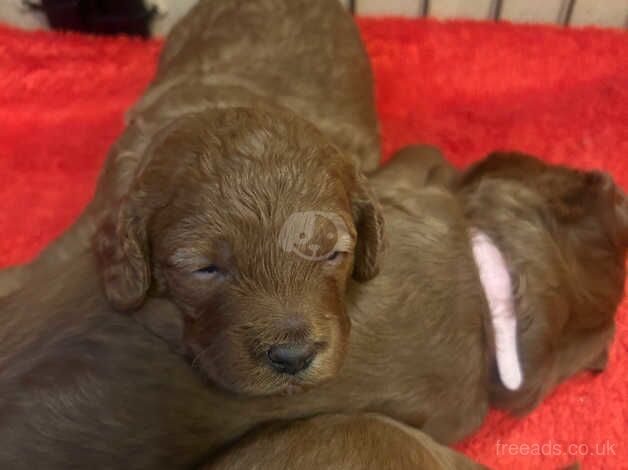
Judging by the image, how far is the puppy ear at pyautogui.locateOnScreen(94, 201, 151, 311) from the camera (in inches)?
78.9

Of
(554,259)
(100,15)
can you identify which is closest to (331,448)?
(554,259)

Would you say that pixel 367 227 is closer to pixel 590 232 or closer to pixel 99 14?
pixel 590 232

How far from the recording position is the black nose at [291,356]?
187 cm

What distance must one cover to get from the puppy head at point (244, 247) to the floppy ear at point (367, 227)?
0.11 meters

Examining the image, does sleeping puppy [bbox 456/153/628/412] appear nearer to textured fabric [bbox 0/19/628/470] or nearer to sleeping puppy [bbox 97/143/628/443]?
sleeping puppy [bbox 97/143/628/443]

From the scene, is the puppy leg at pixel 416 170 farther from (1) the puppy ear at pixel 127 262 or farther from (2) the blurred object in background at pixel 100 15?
(2) the blurred object in background at pixel 100 15

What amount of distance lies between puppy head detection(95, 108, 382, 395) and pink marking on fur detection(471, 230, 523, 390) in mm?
577

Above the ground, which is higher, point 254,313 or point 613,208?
point 254,313

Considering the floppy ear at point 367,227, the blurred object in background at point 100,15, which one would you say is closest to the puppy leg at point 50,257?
the floppy ear at point 367,227

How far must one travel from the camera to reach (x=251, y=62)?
295cm

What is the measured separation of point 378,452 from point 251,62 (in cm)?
154

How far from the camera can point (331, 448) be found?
82.0 inches

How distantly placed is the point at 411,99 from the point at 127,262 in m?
2.13

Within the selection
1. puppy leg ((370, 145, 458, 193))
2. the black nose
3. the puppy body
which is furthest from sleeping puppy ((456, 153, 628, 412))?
the puppy body
